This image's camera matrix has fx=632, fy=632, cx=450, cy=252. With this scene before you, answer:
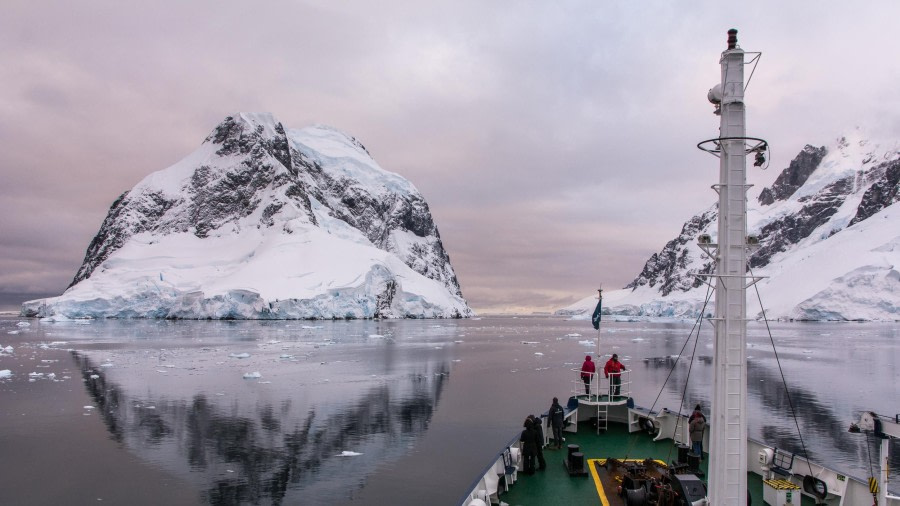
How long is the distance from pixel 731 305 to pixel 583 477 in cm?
707

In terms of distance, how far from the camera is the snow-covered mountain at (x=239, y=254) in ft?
408

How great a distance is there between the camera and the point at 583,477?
13945 millimetres

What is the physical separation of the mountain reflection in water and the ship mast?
1119 cm

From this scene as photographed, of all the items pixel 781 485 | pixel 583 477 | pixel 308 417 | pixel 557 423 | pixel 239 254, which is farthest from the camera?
pixel 239 254

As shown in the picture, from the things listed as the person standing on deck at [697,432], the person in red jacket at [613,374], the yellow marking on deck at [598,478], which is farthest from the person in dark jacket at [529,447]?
the person in red jacket at [613,374]

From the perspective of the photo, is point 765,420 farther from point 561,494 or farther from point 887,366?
point 887,366

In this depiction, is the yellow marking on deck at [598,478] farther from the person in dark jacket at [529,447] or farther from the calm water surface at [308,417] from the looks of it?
the calm water surface at [308,417]

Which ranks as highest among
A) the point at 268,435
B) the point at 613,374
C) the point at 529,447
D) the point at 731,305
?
the point at 731,305

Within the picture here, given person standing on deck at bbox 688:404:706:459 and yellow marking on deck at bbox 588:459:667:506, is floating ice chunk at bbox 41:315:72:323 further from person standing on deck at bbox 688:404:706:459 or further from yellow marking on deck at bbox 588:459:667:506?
person standing on deck at bbox 688:404:706:459

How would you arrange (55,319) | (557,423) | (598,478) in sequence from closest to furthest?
(598,478) < (557,423) < (55,319)

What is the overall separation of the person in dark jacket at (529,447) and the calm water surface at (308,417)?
3307 millimetres

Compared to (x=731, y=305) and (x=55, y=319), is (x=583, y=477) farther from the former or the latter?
(x=55, y=319)

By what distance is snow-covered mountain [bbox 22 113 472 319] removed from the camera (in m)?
124

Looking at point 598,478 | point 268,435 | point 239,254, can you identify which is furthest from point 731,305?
point 239,254
